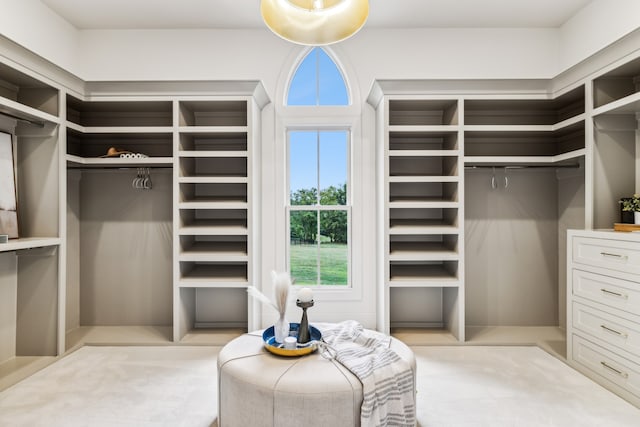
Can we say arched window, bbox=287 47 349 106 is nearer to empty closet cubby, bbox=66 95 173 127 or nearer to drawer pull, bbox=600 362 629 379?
empty closet cubby, bbox=66 95 173 127

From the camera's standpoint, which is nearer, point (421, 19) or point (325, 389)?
point (325, 389)

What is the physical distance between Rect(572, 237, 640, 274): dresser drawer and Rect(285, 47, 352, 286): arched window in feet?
6.35

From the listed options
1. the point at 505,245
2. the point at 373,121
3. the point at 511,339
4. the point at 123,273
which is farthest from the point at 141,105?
the point at 511,339

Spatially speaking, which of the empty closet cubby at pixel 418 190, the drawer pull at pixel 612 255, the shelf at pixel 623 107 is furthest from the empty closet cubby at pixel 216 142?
the drawer pull at pixel 612 255

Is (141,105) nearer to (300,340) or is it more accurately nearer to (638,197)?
(300,340)

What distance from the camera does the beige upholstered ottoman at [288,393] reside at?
1709mm

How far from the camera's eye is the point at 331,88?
374 cm

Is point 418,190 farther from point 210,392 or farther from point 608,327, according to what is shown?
point 210,392

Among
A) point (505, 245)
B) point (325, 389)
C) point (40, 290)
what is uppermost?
point (505, 245)

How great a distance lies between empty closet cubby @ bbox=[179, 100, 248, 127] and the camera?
132 inches

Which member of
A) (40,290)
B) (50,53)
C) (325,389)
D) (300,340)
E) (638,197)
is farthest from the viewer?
(50,53)

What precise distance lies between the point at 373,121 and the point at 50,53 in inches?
117

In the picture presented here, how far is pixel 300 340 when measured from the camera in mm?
2062

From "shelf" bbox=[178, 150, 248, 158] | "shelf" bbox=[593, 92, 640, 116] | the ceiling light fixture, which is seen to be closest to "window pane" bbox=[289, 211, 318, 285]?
"shelf" bbox=[178, 150, 248, 158]
